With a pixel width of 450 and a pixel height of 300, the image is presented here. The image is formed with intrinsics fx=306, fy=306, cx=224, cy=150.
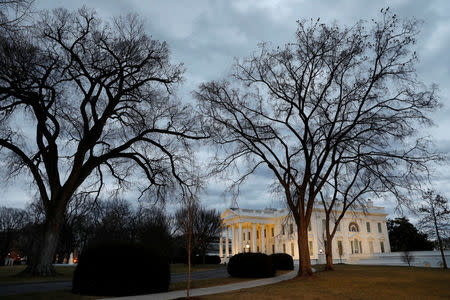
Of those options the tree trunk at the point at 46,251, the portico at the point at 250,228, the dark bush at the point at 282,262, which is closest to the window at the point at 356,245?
the portico at the point at 250,228

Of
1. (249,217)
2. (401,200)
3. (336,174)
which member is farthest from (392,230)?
(401,200)

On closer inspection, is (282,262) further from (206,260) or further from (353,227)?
(353,227)

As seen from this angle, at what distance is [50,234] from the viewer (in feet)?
55.8

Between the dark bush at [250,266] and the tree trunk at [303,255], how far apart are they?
2611 mm

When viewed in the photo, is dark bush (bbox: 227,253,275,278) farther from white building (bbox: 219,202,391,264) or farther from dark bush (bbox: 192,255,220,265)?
white building (bbox: 219,202,391,264)

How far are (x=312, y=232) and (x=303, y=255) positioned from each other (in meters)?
45.8

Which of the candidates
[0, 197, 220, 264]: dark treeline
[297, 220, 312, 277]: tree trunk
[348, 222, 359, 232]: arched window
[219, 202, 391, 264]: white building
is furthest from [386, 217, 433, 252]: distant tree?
[297, 220, 312, 277]: tree trunk

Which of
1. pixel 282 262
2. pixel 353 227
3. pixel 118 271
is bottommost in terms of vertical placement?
pixel 282 262

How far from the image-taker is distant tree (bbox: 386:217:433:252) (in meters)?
62.7

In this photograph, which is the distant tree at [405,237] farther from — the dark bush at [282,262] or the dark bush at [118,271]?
the dark bush at [118,271]

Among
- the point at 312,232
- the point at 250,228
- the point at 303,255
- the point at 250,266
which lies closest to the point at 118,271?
the point at 250,266

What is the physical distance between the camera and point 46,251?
1697 centimetres

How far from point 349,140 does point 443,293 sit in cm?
863

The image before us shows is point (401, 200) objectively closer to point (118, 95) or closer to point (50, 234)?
point (118, 95)
